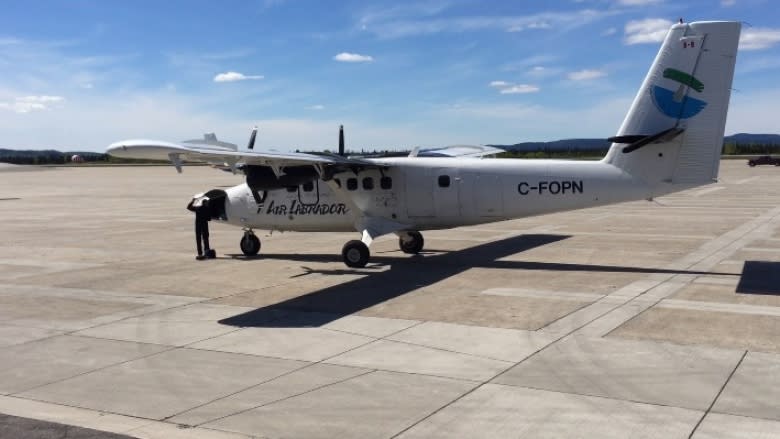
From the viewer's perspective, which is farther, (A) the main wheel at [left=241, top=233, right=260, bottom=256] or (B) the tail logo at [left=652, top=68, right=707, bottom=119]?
(A) the main wheel at [left=241, top=233, right=260, bottom=256]

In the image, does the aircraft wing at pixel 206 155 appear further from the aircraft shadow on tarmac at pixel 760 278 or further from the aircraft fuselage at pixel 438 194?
the aircraft shadow on tarmac at pixel 760 278

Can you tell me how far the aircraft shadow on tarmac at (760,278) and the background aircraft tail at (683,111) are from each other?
2.34 m

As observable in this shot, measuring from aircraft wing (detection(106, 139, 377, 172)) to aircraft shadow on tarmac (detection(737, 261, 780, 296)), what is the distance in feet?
30.4

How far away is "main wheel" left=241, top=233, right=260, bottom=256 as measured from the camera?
70.2ft

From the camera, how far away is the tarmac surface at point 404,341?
7844mm

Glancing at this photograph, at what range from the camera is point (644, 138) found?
16375mm

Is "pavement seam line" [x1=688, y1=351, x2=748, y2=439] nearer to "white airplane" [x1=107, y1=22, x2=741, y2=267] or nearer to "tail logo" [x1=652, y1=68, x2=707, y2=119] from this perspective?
"white airplane" [x1=107, y1=22, x2=741, y2=267]

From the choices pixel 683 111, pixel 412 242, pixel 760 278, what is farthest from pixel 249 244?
pixel 760 278

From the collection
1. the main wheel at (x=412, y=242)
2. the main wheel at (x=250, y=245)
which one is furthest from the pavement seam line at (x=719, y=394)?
the main wheel at (x=250, y=245)

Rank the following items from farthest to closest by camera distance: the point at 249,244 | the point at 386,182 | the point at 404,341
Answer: the point at 249,244, the point at 386,182, the point at 404,341

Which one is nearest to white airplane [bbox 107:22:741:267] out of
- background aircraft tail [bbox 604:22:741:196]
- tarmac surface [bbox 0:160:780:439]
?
background aircraft tail [bbox 604:22:741:196]

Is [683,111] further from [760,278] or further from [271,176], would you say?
[271,176]

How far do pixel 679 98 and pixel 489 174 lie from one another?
487 cm

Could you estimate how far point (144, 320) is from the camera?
13.0 m
